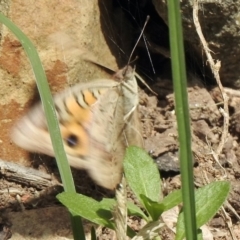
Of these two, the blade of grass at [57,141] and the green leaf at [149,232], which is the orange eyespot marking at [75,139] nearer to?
the blade of grass at [57,141]

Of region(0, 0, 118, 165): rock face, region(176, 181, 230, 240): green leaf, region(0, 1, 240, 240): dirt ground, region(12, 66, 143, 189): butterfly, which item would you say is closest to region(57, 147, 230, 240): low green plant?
region(176, 181, 230, 240): green leaf

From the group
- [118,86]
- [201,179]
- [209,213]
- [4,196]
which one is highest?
[209,213]

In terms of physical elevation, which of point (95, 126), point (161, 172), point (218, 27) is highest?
point (218, 27)

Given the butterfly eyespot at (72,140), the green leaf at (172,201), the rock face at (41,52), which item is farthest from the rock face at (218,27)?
the green leaf at (172,201)

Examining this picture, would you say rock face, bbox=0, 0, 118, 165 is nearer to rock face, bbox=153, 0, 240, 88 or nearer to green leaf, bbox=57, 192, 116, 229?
rock face, bbox=153, 0, 240, 88

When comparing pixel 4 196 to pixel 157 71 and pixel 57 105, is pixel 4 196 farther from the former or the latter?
pixel 157 71

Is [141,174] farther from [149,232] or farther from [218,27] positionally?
[218,27]

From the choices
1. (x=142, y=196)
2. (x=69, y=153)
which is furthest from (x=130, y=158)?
(x=69, y=153)

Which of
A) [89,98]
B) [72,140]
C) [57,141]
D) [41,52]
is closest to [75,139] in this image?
[72,140]
